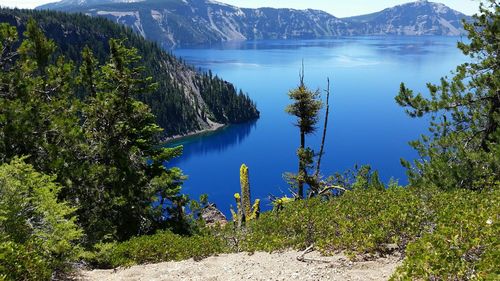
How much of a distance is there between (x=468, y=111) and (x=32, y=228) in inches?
745

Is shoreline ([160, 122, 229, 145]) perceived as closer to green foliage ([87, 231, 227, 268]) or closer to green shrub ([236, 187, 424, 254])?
green foliage ([87, 231, 227, 268])

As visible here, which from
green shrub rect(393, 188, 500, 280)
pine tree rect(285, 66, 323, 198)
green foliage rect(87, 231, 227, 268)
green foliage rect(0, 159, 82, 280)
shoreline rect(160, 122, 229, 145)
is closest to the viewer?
green shrub rect(393, 188, 500, 280)

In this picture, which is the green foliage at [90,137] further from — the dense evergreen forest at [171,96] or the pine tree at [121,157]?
the dense evergreen forest at [171,96]

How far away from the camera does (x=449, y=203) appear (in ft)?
37.8

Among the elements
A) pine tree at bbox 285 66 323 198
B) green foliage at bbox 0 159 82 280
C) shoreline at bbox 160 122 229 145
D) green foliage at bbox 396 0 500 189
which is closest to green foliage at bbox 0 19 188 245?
green foliage at bbox 0 159 82 280

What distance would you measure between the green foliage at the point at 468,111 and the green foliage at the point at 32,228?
14.6 metres

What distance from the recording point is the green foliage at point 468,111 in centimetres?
1775

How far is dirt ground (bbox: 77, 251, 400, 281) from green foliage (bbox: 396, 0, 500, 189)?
938 cm

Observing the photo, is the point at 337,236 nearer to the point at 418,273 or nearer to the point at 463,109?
the point at 418,273

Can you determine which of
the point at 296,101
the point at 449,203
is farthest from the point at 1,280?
the point at 296,101

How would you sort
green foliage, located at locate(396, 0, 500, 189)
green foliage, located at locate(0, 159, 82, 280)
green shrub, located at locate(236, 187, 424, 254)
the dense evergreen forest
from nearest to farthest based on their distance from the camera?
1. green foliage, located at locate(0, 159, 82, 280)
2. green shrub, located at locate(236, 187, 424, 254)
3. green foliage, located at locate(396, 0, 500, 189)
4. the dense evergreen forest

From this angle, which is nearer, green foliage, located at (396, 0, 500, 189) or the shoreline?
green foliage, located at (396, 0, 500, 189)

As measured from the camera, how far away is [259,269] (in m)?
11.0

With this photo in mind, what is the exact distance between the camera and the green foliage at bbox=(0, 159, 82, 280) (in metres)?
8.64
